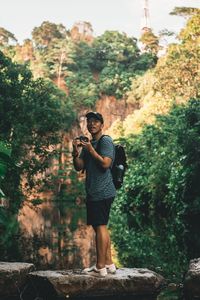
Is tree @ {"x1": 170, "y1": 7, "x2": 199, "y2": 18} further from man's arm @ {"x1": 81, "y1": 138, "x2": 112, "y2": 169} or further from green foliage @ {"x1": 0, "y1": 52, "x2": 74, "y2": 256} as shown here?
man's arm @ {"x1": 81, "y1": 138, "x2": 112, "y2": 169}

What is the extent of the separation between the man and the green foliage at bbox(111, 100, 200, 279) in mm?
1433

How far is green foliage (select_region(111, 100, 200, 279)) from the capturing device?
7527 millimetres

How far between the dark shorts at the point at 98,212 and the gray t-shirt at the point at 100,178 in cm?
4

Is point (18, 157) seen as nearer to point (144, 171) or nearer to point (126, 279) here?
point (144, 171)

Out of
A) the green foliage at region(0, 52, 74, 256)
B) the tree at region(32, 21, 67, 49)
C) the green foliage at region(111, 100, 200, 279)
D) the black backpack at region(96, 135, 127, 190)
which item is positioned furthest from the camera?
the tree at region(32, 21, 67, 49)

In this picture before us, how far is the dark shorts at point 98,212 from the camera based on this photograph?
443cm

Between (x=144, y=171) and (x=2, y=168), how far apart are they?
577 inches

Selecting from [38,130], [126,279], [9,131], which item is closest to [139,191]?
[38,130]

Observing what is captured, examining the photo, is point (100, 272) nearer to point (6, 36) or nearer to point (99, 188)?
point (99, 188)

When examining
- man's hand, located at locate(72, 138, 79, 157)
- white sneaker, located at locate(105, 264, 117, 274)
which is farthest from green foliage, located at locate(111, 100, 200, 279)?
man's hand, located at locate(72, 138, 79, 157)

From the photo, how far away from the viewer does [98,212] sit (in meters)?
4.44

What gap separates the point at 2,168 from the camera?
12.5 ft

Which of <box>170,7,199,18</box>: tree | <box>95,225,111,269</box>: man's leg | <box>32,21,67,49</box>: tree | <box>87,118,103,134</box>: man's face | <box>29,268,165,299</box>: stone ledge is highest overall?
<box>32,21,67,49</box>: tree

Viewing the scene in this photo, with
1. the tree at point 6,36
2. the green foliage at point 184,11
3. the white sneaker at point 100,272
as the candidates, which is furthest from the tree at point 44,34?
the white sneaker at point 100,272
